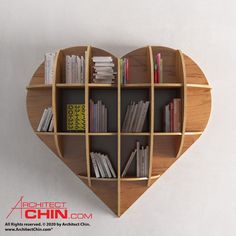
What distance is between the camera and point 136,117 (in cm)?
201

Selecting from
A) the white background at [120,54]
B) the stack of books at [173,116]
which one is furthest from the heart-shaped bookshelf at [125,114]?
the white background at [120,54]

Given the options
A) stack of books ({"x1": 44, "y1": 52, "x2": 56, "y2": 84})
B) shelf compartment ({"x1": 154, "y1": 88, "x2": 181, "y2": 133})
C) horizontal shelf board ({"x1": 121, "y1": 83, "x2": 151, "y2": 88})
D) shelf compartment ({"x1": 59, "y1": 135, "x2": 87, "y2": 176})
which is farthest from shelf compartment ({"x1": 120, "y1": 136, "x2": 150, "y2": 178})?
stack of books ({"x1": 44, "y1": 52, "x2": 56, "y2": 84})

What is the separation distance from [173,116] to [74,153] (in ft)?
1.94

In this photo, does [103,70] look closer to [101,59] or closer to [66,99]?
[101,59]

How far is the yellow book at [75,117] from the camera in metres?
2.02

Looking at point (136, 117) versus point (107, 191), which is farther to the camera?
point (107, 191)

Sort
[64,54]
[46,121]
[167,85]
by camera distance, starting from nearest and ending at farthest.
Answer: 1. [167,85]
2. [46,121]
3. [64,54]

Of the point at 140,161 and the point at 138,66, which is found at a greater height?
the point at 138,66

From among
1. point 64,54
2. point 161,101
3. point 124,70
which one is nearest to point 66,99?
point 64,54

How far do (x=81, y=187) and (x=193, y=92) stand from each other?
0.84 m

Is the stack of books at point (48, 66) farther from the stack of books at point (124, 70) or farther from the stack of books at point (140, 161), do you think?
the stack of books at point (140, 161)

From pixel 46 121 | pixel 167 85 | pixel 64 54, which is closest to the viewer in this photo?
pixel 167 85

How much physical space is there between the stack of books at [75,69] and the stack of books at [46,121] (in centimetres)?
20

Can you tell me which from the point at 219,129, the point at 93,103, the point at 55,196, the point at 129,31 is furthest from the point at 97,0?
the point at 55,196
